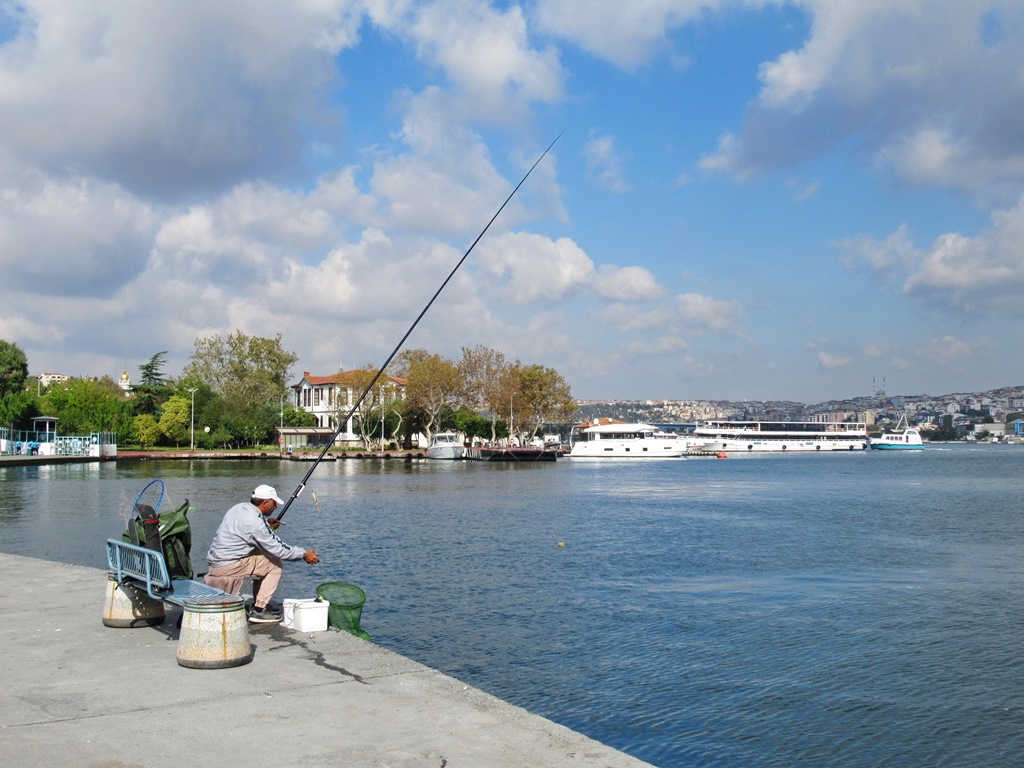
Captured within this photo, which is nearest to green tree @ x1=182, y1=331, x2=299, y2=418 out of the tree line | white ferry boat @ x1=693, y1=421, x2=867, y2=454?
the tree line

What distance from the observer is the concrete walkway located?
5.78m

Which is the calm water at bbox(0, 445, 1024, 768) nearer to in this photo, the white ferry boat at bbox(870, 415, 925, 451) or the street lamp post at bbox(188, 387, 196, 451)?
the street lamp post at bbox(188, 387, 196, 451)

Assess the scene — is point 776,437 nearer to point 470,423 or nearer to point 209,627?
point 470,423

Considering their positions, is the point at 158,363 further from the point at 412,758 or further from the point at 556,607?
the point at 412,758

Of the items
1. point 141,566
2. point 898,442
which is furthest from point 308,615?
point 898,442

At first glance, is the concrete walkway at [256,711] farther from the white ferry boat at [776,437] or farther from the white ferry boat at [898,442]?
the white ferry boat at [898,442]

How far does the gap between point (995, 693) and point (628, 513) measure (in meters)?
26.3

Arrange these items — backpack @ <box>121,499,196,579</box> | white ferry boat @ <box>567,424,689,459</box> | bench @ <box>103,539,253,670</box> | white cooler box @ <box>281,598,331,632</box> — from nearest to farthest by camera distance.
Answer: bench @ <box>103,539,253,670</box> < backpack @ <box>121,499,196,579</box> < white cooler box @ <box>281,598,331,632</box> < white ferry boat @ <box>567,424,689,459</box>

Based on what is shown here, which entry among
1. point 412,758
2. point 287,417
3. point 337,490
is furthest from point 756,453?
point 412,758

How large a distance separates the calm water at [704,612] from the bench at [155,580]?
1.04 metres

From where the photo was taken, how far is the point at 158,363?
115m

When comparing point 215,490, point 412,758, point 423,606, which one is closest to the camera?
point 412,758

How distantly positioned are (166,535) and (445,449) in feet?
308

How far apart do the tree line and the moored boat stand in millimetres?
3871
